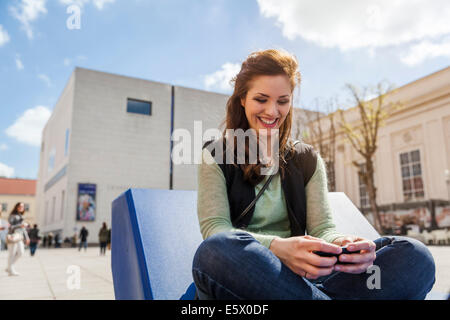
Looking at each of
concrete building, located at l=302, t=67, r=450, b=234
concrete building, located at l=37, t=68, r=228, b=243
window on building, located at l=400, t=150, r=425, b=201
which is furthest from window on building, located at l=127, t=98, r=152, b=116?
window on building, located at l=400, t=150, r=425, b=201

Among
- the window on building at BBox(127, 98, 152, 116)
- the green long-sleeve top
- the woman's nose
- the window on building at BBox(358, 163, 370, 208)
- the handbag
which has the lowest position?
the handbag

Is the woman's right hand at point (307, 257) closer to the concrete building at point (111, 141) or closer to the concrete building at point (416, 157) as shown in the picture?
the concrete building at point (416, 157)

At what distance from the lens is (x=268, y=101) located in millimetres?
1622

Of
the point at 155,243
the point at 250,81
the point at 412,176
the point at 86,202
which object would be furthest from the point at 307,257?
the point at 86,202

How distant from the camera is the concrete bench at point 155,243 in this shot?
169 centimetres

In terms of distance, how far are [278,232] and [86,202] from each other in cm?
2715

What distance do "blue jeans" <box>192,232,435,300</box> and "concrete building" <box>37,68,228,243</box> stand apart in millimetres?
24358

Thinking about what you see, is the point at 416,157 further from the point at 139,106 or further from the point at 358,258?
the point at 358,258

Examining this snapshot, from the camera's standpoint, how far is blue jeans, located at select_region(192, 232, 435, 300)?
1.04 metres

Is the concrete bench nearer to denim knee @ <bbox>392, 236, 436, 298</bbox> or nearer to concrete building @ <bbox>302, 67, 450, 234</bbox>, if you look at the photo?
denim knee @ <bbox>392, 236, 436, 298</bbox>

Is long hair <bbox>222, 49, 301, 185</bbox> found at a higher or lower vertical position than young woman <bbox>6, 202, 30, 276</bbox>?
higher

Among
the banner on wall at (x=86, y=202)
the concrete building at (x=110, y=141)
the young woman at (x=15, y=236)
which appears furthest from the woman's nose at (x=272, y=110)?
the banner on wall at (x=86, y=202)
